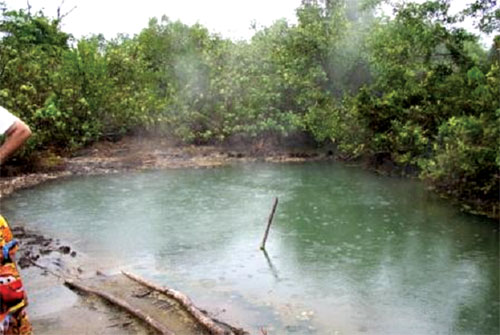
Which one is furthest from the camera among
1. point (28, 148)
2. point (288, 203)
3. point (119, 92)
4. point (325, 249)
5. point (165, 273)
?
point (119, 92)

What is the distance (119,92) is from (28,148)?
20.3 ft

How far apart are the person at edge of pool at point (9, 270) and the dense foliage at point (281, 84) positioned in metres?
10.9

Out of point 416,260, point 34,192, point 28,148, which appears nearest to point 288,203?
point 416,260

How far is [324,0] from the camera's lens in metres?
24.5

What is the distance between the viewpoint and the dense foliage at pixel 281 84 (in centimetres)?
1453

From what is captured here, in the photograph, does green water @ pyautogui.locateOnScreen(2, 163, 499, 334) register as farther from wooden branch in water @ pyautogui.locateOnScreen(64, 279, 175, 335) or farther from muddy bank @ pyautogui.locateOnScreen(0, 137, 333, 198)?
muddy bank @ pyautogui.locateOnScreen(0, 137, 333, 198)

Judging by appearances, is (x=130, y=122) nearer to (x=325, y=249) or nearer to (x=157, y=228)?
(x=157, y=228)

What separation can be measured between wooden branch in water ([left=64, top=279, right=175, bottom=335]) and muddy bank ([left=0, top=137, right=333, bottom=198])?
9.19m

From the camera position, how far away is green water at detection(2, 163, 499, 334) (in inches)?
289

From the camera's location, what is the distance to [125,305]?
6.79 metres

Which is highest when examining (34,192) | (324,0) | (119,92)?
(324,0)

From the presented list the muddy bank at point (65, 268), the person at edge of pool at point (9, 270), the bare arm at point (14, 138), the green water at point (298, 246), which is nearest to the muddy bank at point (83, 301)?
the muddy bank at point (65, 268)

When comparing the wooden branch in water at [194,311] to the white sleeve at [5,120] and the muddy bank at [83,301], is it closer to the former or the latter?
the muddy bank at [83,301]

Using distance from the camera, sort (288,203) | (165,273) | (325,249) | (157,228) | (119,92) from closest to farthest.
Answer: (165,273)
(325,249)
(157,228)
(288,203)
(119,92)
